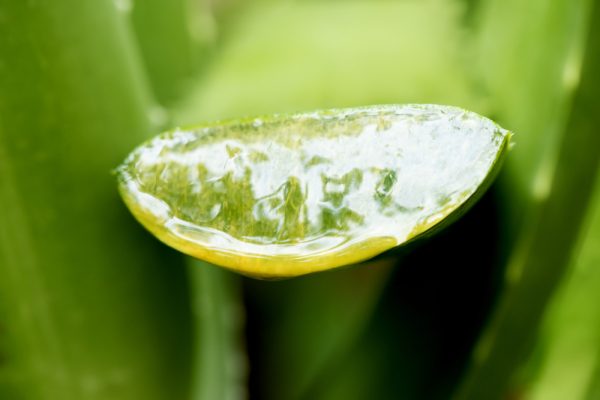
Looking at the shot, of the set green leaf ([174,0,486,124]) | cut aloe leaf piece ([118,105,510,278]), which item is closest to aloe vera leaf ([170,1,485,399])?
green leaf ([174,0,486,124])

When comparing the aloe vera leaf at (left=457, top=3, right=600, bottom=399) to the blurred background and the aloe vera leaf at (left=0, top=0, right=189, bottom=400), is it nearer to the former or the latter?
the blurred background

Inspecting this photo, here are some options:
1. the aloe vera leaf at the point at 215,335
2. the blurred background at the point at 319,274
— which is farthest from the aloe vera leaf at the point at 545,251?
the aloe vera leaf at the point at 215,335

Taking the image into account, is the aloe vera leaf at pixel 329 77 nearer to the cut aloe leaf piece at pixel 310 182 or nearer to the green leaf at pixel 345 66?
the green leaf at pixel 345 66

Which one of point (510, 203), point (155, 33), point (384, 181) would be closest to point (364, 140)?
point (384, 181)

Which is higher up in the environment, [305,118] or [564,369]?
[305,118]

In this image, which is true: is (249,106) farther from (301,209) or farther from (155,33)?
(301,209)

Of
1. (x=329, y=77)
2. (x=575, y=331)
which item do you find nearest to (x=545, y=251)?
(x=575, y=331)
